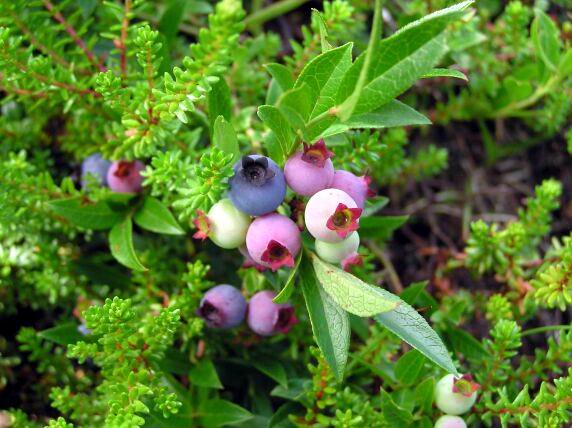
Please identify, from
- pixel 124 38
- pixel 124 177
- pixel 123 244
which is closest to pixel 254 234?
pixel 123 244

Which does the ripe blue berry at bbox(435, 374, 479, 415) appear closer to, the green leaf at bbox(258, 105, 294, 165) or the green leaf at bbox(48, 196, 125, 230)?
the green leaf at bbox(258, 105, 294, 165)

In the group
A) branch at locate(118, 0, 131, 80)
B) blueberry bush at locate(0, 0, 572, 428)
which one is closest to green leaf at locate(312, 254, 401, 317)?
blueberry bush at locate(0, 0, 572, 428)

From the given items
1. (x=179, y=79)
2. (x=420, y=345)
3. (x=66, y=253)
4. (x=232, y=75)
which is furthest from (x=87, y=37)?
(x=420, y=345)

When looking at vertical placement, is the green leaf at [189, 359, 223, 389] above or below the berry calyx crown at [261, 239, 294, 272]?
below

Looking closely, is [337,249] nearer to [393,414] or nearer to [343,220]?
[343,220]

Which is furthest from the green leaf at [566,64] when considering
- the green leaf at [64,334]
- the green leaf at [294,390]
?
the green leaf at [64,334]
